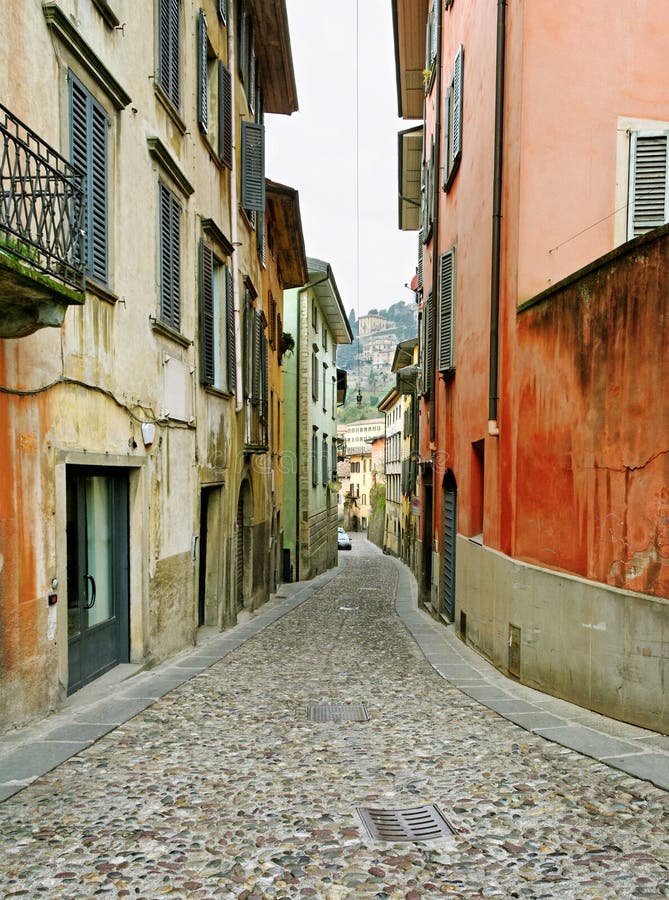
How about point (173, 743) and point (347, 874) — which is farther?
point (173, 743)

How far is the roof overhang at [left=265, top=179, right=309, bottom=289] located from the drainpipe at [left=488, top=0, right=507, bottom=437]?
29.9ft

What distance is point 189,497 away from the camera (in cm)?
1087

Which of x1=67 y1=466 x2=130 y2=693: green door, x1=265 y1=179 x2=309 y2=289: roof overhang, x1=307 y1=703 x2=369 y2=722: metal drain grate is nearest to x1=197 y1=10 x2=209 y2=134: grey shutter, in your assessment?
x1=67 y1=466 x2=130 y2=693: green door

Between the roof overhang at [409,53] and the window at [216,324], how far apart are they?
34.2 feet

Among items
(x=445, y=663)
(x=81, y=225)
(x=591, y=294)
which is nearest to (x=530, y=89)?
(x=591, y=294)

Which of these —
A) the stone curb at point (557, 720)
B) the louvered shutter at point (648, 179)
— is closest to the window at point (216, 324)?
the stone curb at point (557, 720)

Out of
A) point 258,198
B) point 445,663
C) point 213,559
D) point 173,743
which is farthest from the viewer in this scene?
point 258,198

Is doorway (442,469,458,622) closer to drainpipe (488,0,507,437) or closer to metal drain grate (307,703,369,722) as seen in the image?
drainpipe (488,0,507,437)

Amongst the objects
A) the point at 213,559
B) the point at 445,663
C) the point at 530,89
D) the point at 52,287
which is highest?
the point at 530,89

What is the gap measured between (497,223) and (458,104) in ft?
14.9

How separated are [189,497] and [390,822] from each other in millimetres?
6954

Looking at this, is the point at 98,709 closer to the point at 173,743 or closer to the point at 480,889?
the point at 173,743

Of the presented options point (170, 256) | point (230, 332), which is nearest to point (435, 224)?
point (230, 332)

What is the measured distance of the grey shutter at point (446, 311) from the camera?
44.8 feet
